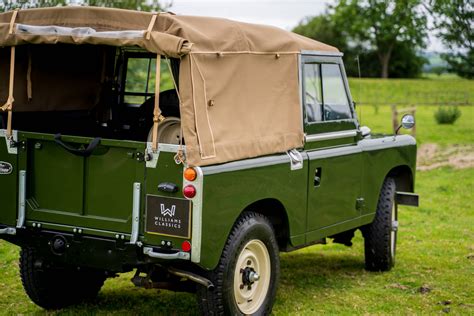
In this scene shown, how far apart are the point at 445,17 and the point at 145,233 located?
19189 mm

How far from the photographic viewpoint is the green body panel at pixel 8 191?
20.5 feet

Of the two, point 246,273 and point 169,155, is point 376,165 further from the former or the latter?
point 169,155

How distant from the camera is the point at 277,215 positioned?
6805mm

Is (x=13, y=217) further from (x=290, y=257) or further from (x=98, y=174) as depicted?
(x=290, y=257)

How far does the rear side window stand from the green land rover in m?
0.02

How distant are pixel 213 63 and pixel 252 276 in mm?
1602

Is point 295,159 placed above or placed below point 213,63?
below

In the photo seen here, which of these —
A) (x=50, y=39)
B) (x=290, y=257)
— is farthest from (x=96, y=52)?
(x=290, y=257)

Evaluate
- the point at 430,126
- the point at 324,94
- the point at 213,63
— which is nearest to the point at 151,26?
the point at 213,63

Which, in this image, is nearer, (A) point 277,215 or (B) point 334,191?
(A) point 277,215

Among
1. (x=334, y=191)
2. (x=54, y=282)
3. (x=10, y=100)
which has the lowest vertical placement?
(x=54, y=282)

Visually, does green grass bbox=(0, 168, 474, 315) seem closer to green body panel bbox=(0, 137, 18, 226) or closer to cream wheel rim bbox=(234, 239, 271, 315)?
cream wheel rim bbox=(234, 239, 271, 315)

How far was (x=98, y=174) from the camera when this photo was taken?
5984mm

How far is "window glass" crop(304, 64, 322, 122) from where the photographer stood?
716 centimetres
